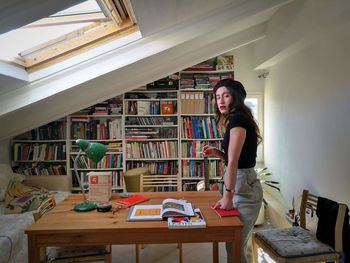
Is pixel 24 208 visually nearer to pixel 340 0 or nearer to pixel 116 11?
pixel 116 11

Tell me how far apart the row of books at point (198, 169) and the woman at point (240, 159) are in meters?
2.47

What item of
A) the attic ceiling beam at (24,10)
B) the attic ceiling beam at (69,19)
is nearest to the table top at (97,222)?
the attic ceiling beam at (24,10)

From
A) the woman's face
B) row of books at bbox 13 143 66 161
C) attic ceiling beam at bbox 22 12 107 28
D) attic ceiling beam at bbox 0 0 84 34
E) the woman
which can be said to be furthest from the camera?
row of books at bbox 13 143 66 161

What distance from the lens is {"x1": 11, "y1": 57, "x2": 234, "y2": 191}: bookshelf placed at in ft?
13.5

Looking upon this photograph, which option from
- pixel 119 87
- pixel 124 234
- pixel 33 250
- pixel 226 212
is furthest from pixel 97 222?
pixel 119 87

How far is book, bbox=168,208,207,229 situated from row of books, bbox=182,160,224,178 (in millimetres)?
2574

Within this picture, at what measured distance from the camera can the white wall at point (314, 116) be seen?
222cm

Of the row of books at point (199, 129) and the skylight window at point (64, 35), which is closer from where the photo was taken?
the skylight window at point (64, 35)

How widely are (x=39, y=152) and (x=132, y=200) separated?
108 inches

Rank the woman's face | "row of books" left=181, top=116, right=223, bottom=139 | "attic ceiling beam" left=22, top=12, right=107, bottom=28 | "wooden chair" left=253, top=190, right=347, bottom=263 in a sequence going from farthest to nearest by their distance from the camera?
"row of books" left=181, top=116, right=223, bottom=139, "attic ceiling beam" left=22, top=12, right=107, bottom=28, "wooden chair" left=253, top=190, right=347, bottom=263, the woman's face

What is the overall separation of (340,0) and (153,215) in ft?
5.92

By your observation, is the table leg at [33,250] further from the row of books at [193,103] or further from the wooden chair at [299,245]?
the row of books at [193,103]

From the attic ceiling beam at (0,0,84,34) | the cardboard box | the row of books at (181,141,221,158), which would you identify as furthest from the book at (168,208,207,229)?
the row of books at (181,141,221,158)

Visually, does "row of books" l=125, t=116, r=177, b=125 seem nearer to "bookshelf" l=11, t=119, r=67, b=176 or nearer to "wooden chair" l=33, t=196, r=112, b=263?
"bookshelf" l=11, t=119, r=67, b=176
